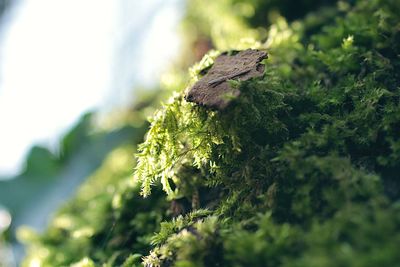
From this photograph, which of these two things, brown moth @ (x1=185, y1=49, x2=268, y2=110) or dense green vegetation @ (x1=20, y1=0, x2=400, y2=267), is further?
brown moth @ (x1=185, y1=49, x2=268, y2=110)

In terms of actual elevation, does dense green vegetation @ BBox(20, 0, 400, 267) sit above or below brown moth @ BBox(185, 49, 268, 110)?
below

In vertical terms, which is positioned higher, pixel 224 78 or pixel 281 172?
pixel 224 78

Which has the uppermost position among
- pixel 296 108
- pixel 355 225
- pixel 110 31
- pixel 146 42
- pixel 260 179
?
pixel 110 31

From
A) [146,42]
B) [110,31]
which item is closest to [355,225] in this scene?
[146,42]

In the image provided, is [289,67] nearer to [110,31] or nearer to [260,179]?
[260,179]
